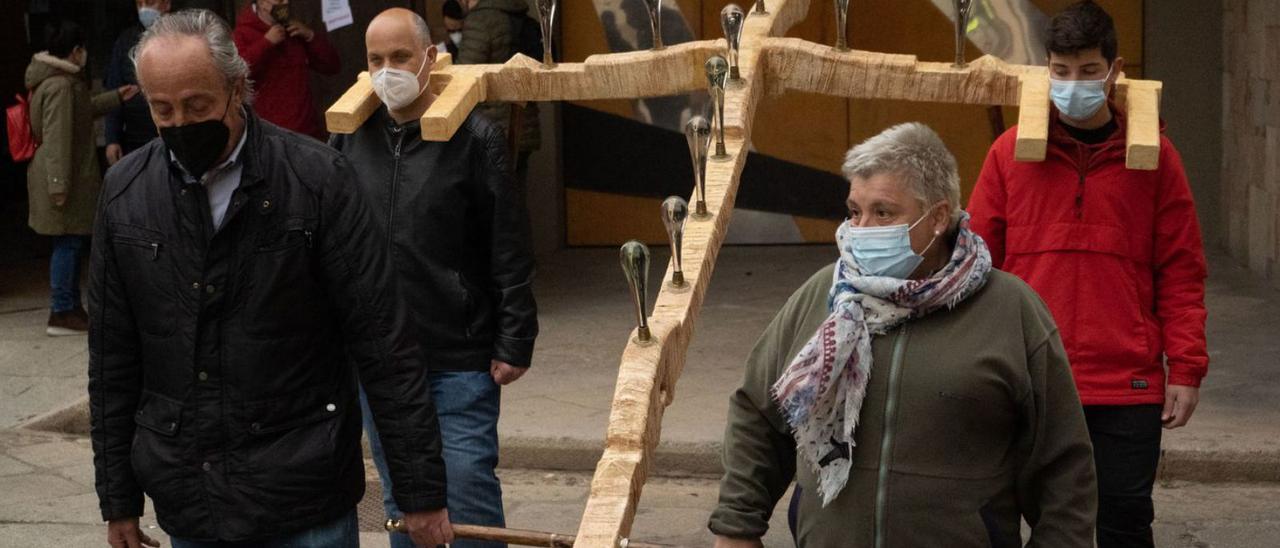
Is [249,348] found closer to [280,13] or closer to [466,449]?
[466,449]

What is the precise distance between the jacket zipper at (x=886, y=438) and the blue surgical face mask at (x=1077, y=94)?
1269mm

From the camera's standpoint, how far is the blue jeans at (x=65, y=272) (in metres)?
9.80

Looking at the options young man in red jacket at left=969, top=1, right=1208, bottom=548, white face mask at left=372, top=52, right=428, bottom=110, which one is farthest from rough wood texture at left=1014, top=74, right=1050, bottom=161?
white face mask at left=372, top=52, right=428, bottom=110

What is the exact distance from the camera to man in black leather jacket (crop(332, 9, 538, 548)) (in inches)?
194

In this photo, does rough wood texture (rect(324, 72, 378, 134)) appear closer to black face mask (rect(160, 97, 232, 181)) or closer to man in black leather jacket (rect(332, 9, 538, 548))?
man in black leather jacket (rect(332, 9, 538, 548))

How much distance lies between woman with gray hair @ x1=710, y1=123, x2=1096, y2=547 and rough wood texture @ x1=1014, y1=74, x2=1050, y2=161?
698 mm

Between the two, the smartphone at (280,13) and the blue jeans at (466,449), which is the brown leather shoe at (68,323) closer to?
the smartphone at (280,13)

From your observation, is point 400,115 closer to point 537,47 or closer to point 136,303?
point 136,303

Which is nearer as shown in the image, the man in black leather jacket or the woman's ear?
the woman's ear

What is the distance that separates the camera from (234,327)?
371cm

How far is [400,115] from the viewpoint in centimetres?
496

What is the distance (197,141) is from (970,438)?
162cm

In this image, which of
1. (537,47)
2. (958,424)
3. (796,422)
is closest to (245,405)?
(796,422)

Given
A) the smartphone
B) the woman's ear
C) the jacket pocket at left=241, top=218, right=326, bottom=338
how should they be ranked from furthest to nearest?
1. the smartphone
2. the jacket pocket at left=241, top=218, right=326, bottom=338
3. the woman's ear
